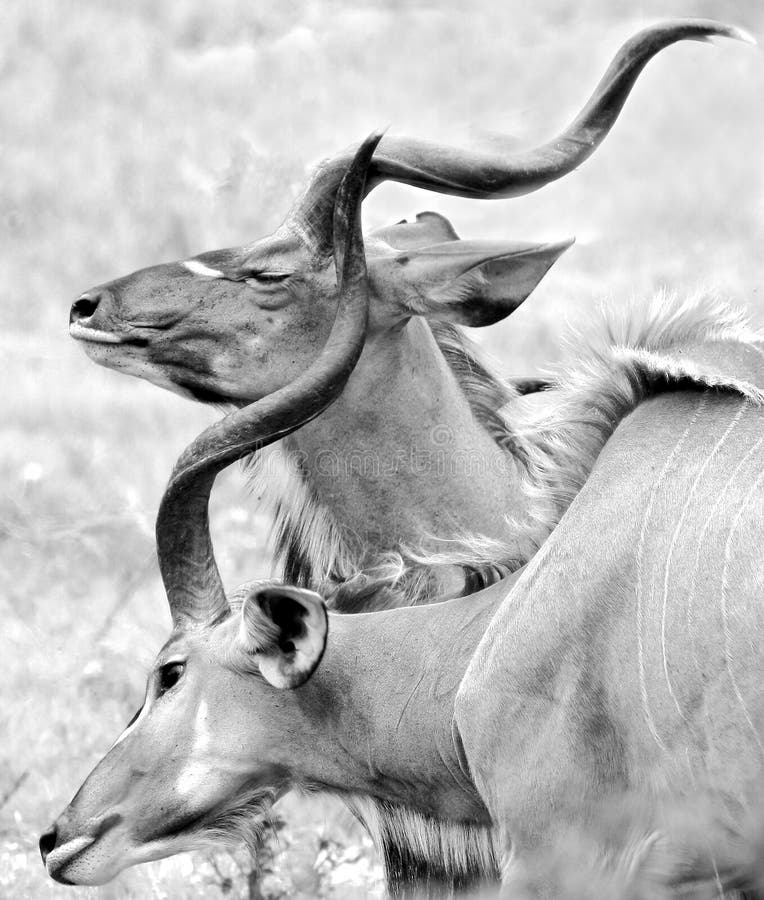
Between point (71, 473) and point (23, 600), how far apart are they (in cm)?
135

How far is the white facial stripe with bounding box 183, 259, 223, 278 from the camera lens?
412 centimetres

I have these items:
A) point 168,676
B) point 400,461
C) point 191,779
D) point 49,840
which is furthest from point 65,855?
point 400,461

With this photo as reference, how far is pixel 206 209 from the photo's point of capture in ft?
31.5

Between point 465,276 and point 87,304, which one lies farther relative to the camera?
point 87,304

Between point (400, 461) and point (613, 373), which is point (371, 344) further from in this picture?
point (613, 373)

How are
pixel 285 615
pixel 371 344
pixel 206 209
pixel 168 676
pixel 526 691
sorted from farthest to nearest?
pixel 206 209 < pixel 371 344 < pixel 168 676 < pixel 285 615 < pixel 526 691

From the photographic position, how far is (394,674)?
335cm

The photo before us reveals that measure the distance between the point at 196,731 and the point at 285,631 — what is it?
31 centimetres

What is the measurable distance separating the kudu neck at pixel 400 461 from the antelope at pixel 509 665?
0.41 meters

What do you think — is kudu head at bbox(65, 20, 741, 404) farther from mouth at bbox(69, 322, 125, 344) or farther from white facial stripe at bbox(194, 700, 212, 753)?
white facial stripe at bbox(194, 700, 212, 753)

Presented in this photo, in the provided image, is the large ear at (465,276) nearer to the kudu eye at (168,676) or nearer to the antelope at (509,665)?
the antelope at (509,665)

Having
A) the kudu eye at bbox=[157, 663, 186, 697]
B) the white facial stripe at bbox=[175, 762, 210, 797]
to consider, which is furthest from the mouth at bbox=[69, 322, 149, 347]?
the white facial stripe at bbox=[175, 762, 210, 797]

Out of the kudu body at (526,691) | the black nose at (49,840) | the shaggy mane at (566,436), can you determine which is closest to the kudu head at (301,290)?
the shaggy mane at (566,436)

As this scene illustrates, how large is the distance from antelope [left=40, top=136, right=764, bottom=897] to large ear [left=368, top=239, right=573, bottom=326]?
0.32 metres
